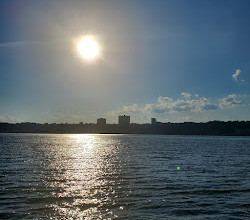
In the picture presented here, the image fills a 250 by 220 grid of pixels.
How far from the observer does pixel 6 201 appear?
21.4m

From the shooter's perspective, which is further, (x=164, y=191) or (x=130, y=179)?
(x=130, y=179)

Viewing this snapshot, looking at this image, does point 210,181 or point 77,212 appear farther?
point 210,181

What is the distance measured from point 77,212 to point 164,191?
969cm

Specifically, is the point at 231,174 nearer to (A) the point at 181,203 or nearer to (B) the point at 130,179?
(B) the point at 130,179

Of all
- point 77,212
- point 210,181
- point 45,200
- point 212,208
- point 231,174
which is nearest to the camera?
point 77,212

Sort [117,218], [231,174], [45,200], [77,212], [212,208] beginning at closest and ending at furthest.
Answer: [117,218] → [77,212] → [212,208] → [45,200] → [231,174]

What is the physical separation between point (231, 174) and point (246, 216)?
781 inches

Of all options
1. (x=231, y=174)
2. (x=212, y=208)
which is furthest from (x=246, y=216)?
(x=231, y=174)

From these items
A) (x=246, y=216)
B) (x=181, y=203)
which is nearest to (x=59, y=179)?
(x=181, y=203)

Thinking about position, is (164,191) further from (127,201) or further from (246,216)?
(246,216)

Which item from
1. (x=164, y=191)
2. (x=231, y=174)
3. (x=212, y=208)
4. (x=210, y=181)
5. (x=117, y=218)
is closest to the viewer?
(x=117, y=218)

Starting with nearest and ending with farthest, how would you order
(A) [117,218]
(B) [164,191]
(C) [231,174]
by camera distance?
(A) [117,218], (B) [164,191], (C) [231,174]

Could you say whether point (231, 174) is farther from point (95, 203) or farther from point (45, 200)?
point (45, 200)

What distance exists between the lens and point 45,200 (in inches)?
868
